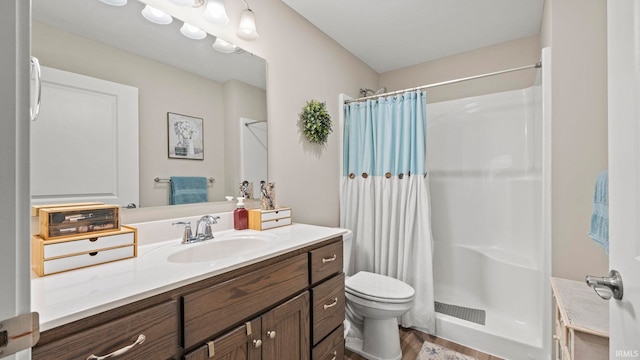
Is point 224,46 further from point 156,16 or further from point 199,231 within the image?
point 199,231

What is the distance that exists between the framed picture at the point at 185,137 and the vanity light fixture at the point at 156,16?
16.8 inches

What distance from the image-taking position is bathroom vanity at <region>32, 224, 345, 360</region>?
2.16 feet

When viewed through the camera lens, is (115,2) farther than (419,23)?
No

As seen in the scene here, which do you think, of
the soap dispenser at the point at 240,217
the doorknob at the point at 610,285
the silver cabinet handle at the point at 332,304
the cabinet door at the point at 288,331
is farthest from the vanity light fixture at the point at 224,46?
the doorknob at the point at 610,285

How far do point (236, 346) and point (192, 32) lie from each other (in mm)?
1451

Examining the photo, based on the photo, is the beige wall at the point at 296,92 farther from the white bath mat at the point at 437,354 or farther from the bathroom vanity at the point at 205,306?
the white bath mat at the point at 437,354

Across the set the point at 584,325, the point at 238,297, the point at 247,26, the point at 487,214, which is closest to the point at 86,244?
the point at 238,297

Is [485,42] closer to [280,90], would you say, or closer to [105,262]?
[280,90]

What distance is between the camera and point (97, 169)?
1.12 meters

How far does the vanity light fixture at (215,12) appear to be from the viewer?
55.4 inches

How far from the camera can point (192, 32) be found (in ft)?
4.66

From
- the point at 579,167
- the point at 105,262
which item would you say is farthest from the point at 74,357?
the point at 579,167

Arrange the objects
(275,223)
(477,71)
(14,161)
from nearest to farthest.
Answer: (14,161) < (275,223) < (477,71)

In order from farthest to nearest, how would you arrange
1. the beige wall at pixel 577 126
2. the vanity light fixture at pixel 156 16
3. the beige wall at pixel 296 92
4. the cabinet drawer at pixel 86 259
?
the beige wall at pixel 296 92 < the beige wall at pixel 577 126 < the vanity light fixture at pixel 156 16 < the cabinet drawer at pixel 86 259
